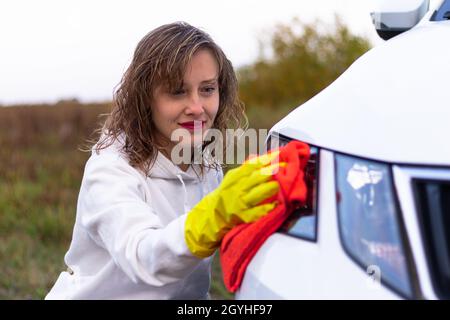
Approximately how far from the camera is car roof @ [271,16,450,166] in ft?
6.68

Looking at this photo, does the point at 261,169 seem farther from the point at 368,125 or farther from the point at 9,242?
the point at 9,242

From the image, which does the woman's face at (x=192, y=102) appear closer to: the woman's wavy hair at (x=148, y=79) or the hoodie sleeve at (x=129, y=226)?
the woman's wavy hair at (x=148, y=79)

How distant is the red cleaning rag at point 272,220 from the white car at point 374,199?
26mm

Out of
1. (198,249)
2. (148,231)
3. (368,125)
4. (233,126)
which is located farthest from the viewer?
(233,126)

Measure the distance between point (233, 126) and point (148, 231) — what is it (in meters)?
1.16

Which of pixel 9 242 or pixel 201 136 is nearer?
pixel 201 136

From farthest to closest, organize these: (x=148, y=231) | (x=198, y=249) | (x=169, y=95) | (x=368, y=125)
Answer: (x=169, y=95) → (x=148, y=231) → (x=198, y=249) → (x=368, y=125)

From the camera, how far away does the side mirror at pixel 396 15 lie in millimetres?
2746

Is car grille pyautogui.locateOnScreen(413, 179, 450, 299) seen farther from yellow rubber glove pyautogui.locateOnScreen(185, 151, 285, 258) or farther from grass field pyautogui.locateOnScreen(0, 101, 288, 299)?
grass field pyautogui.locateOnScreen(0, 101, 288, 299)

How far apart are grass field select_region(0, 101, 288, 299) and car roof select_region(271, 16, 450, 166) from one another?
312cm

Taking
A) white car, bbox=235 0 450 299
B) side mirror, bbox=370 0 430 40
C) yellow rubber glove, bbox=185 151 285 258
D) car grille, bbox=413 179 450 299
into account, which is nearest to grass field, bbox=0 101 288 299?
side mirror, bbox=370 0 430 40

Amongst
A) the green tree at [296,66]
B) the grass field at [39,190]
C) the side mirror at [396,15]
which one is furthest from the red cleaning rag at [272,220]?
the green tree at [296,66]

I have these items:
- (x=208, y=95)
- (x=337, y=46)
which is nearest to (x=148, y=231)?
(x=208, y=95)

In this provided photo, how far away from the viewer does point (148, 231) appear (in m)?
2.46
